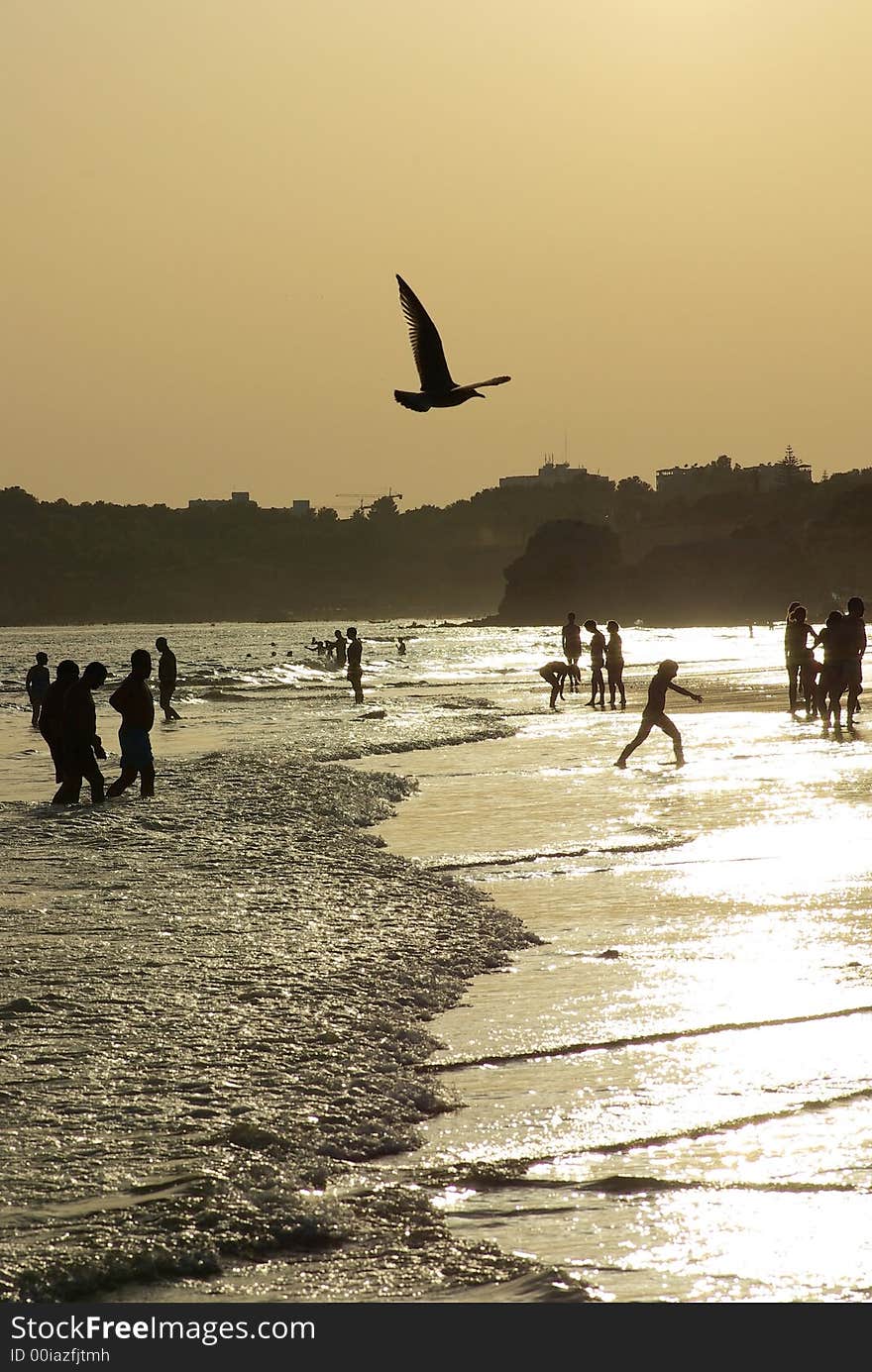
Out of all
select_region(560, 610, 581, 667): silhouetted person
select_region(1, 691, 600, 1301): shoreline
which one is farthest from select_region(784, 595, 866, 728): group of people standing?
select_region(1, 691, 600, 1301): shoreline

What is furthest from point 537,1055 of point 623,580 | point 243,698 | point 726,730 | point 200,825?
point 623,580

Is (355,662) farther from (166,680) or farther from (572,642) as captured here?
(166,680)

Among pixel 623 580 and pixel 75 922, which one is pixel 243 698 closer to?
pixel 75 922

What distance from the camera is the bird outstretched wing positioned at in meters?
9.93

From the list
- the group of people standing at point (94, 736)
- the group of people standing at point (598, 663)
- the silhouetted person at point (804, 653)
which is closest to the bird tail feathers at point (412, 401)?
the group of people standing at point (94, 736)

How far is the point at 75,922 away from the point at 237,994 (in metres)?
2.03

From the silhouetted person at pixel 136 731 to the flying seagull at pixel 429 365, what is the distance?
6.25m

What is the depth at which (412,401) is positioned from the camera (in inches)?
383

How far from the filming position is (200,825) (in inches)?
510

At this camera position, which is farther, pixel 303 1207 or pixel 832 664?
pixel 832 664

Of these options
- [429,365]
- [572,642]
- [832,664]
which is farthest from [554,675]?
[429,365]

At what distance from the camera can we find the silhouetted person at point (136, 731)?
15.3 metres

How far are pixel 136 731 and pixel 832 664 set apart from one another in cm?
985

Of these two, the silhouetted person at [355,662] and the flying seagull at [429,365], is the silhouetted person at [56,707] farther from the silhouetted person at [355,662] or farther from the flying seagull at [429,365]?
the silhouetted person at [355,662]
